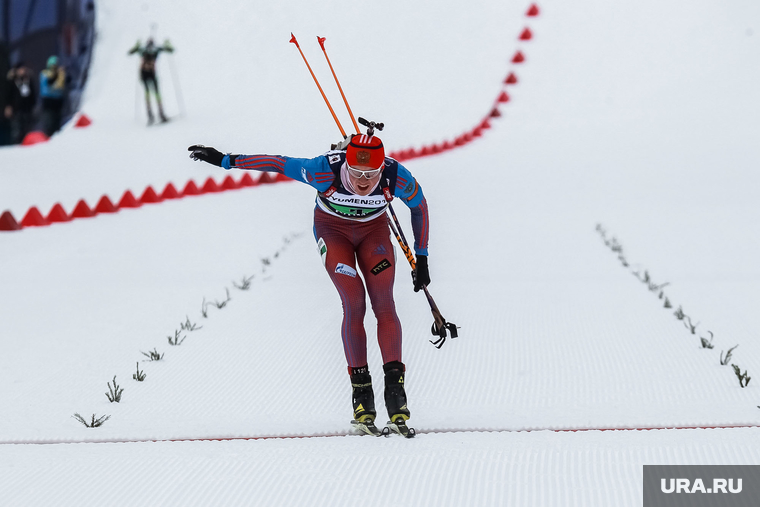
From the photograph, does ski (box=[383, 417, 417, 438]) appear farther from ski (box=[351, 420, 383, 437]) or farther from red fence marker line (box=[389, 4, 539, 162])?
red fence marker line (box=[389, 4, 539, 162])

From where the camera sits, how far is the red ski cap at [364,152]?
441 centimetres

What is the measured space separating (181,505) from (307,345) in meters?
2.57

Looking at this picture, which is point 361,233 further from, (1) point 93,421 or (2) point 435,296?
(2) point 435,296

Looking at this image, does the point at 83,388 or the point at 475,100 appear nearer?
the point at 83,388

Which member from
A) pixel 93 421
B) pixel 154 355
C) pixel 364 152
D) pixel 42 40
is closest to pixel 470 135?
pixel 42 40

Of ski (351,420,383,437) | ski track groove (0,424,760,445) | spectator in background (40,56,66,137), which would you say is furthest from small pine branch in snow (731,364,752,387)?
spectator in background (40,56,66,137)

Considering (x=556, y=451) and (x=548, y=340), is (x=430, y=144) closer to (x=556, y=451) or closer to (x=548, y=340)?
(x=548, y=340)

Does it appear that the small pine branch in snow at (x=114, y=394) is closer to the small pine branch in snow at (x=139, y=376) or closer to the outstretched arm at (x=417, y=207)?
the small pine branch in snow at (x=139, y=376)

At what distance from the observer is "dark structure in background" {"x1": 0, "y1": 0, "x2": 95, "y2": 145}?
19.5m

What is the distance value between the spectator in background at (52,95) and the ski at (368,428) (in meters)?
15.9

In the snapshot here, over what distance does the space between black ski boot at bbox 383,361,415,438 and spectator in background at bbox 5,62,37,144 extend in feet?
53.4

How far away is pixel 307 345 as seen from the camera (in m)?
5.98

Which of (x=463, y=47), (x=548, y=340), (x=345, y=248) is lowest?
(x=548, y=340)

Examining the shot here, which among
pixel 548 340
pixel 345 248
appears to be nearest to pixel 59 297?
pixel 345 248
